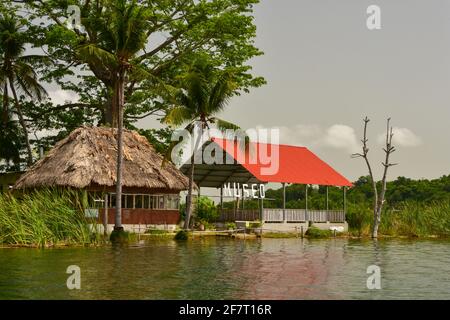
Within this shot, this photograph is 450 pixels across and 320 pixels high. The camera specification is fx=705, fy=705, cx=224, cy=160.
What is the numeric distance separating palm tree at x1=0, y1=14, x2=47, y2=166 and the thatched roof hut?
7.59m

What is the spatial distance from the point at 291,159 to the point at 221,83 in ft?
38.0

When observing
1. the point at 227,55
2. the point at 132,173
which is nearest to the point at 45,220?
the point at 132,173

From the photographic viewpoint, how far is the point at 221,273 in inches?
803

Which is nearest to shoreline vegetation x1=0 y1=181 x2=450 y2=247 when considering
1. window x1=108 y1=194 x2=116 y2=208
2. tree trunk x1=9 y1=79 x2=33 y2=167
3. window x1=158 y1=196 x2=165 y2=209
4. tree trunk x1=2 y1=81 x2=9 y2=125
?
window x1=108 y1=194 x2=116 y2=208

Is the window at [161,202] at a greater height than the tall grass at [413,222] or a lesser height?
greater

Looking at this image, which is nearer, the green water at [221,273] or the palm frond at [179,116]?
the green water at [221,273]

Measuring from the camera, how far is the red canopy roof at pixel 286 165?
4084 centimetres

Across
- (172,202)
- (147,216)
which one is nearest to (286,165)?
(172,202)

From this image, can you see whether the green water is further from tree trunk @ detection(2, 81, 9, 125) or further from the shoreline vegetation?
tree trunk @ detection(2, 81, 9, 125)

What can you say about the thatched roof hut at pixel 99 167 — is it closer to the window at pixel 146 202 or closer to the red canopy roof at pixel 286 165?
the window at pixel 146 202

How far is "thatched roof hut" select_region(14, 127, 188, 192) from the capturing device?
3590 centimetres

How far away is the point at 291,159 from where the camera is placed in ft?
155

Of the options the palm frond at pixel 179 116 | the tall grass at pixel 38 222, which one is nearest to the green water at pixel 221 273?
the tall grass at pixel 38 222
